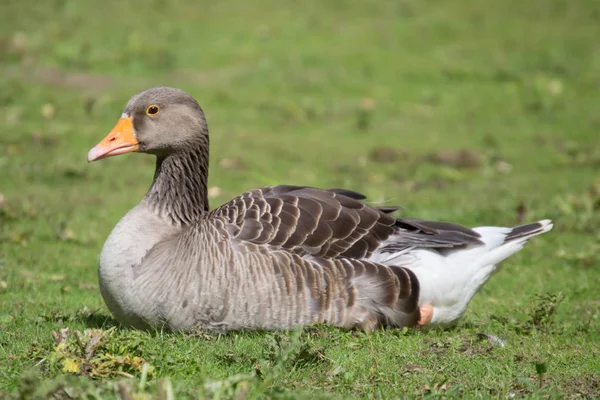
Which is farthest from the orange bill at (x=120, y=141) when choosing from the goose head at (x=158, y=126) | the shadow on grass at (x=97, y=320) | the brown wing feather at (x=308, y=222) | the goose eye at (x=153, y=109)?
the shadow on grass at (x=97, y=320)

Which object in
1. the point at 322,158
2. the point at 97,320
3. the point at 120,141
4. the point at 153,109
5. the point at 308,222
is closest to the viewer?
the point at 308,222

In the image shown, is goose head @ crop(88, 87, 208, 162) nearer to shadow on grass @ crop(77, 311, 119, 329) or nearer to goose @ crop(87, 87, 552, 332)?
goose @ crop(87, 87, 552, 332)

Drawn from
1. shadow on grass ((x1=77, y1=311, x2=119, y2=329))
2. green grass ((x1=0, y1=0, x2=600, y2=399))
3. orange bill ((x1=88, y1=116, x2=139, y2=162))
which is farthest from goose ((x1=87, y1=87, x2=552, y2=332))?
shadow on grass ((x1=77, y1=311, x2=119, y2=329))

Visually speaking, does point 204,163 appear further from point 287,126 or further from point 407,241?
point 287,126

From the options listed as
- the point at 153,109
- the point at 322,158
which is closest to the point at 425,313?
the point at 153,109

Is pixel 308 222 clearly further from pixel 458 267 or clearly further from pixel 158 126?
pixel 158 126

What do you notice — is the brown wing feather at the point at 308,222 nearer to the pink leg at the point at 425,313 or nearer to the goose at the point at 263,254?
the goose at the point at 263,254

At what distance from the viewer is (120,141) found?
6957 millimetres

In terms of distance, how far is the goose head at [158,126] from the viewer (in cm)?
699

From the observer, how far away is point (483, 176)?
44.1 ft

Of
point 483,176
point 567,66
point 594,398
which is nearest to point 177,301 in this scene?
point 594,398

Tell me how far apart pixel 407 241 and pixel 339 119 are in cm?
Answer: 938

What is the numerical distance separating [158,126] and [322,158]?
281 inches

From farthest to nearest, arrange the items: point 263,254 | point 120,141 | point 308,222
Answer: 1. point 120,141
2. point 308,222
3. point 263,254
